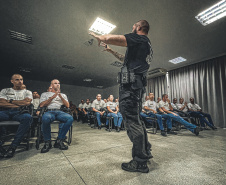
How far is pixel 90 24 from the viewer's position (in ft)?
10.8

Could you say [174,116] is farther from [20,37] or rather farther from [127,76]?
[20,37]

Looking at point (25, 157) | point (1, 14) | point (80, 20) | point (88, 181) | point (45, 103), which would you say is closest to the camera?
point (88, 181)

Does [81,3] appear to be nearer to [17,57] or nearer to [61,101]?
[61,101]

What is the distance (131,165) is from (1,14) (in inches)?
173

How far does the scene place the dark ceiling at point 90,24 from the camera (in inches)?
105

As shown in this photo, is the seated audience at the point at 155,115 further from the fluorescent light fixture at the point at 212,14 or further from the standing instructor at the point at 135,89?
the fluorescent light fixture at the point at 212,14

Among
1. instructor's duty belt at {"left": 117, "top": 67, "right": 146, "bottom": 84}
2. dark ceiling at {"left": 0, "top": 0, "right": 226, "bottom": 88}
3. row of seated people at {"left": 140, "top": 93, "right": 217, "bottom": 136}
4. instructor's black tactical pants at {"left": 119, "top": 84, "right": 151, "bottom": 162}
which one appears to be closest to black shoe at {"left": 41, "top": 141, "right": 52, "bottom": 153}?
instructor's black tactical pants at {"left": 119, "top": 84, "right": 151, "bottom": 162}

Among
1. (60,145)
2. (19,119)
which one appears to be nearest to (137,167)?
(60,145)

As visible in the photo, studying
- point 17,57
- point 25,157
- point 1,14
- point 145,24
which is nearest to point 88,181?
point 25,157

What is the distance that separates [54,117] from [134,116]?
1.48m

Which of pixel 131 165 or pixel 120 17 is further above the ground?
pixel 120 17

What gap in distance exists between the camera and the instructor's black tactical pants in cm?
110

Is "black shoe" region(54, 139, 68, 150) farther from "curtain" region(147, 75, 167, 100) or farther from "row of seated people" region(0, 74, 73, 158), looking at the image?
"curtain" region(147, 75, 167, 100)

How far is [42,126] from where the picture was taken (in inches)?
71.9
